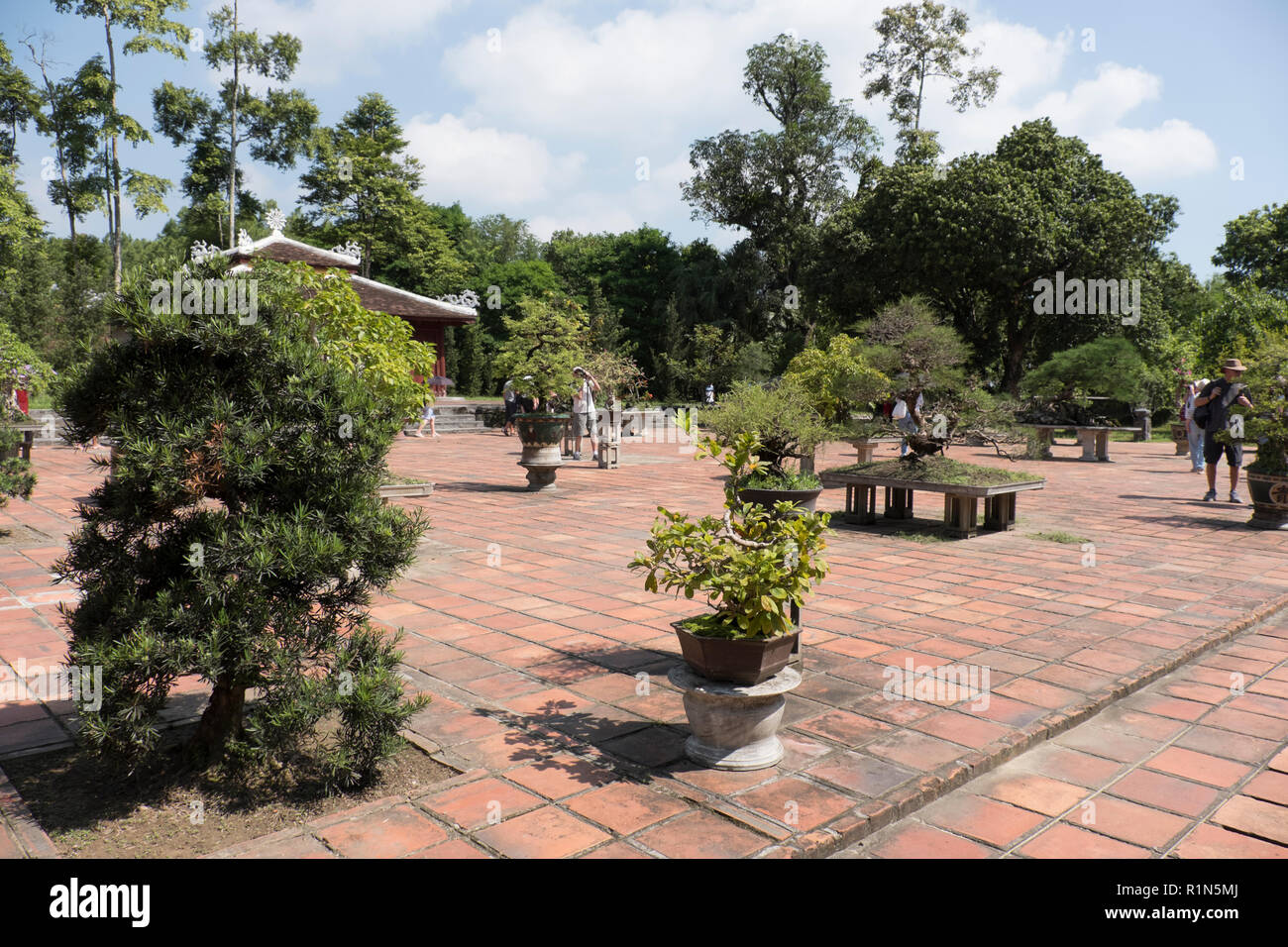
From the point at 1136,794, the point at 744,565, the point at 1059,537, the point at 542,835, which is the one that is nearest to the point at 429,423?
the point at 1059,537

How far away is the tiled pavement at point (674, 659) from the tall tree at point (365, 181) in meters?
32.9

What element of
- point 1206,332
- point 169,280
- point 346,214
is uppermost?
point 346,214

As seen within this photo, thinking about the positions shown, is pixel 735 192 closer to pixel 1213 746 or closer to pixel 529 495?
pixel 529 495

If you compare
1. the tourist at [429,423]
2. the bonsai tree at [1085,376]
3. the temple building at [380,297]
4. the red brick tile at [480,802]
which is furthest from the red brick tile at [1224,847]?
the temple building at [380,297]

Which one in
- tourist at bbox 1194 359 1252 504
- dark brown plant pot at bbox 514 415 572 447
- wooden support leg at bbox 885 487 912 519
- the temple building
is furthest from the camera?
the temple building

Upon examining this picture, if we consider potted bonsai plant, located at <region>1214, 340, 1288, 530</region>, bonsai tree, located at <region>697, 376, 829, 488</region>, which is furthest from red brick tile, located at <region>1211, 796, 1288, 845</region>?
potted bonsai plant, located at <region>1214, 340, 1288, 530</region>

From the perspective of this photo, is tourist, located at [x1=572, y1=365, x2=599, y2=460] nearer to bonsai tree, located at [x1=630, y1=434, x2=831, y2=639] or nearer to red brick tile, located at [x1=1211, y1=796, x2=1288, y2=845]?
bonsai tree, located at [x1=630, y1=434, x2=831, y2=639]

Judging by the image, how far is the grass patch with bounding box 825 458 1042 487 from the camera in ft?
28.8

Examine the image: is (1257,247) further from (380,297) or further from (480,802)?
(480,802)

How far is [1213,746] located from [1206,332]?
27.4 m

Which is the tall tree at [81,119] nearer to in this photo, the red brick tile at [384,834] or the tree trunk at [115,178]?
the tree trunk at [115,178]

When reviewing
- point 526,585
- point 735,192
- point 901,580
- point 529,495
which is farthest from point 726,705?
point 735,192

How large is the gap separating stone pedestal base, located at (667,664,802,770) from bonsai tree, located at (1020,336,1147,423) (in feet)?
61.7
